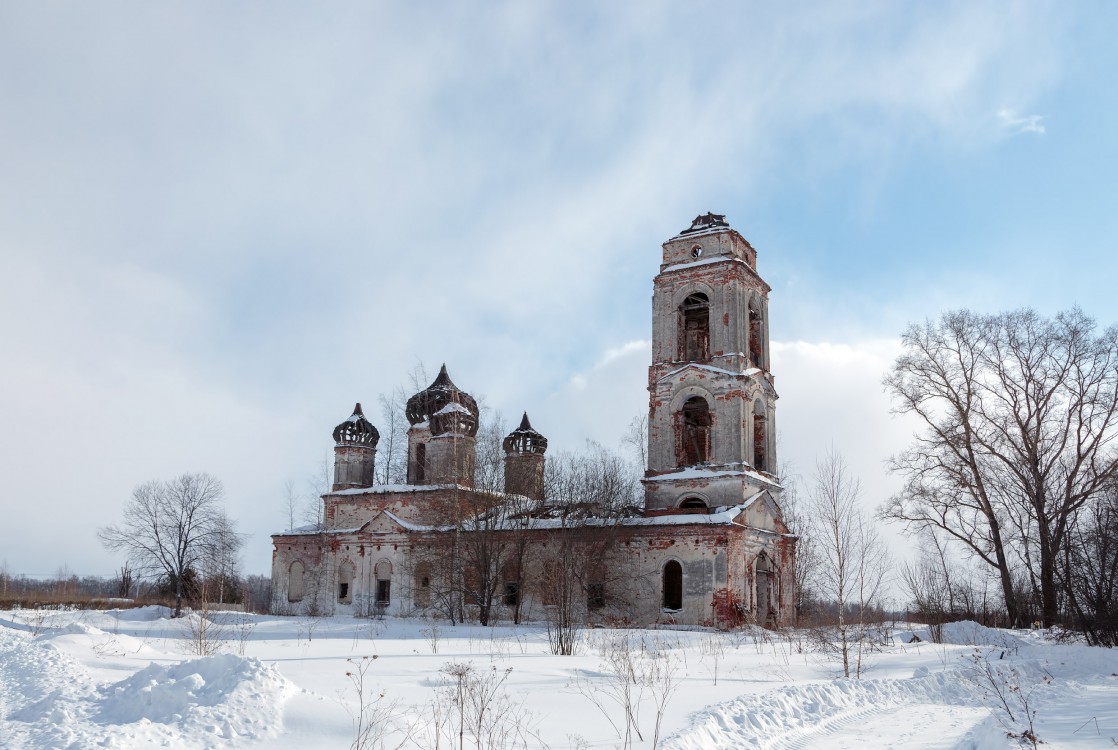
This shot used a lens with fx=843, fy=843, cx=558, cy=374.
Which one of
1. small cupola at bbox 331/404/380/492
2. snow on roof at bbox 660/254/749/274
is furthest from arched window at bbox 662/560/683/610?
small cupola at bbox 331/404/380/492

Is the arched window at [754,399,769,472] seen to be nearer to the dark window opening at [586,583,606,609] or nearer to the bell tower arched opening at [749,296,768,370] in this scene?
the bell tower arched opening at [749,296,768,370]

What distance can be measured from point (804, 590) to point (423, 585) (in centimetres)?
1908

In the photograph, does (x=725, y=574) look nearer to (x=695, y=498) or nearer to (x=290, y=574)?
(x=695, y=498)

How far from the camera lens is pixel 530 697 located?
9.51m

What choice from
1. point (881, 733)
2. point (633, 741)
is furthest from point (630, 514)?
point (633, 741)

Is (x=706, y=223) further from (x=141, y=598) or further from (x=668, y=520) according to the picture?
(x=141, y=598)

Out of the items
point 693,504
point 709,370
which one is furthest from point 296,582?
point 709,370

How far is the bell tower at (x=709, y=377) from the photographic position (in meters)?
27.2

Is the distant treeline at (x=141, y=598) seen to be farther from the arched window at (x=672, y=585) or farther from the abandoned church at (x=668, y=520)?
the arched window at (x=672, y=585)

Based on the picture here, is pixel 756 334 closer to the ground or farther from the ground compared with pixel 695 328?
closer to the ground

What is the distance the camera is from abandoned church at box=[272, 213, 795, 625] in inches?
1020

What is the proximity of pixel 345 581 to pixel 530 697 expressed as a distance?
25786 mm

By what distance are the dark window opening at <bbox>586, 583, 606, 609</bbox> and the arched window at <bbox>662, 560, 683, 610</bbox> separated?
1986mm

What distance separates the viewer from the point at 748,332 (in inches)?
1129
